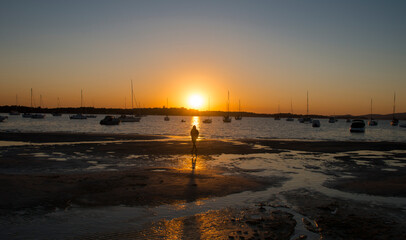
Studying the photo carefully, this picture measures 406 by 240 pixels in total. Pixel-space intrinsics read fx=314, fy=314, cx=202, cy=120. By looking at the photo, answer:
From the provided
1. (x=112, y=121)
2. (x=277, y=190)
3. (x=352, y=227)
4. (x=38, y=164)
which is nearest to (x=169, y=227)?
(x=352, y=227)

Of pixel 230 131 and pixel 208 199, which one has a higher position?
pixel 208 199

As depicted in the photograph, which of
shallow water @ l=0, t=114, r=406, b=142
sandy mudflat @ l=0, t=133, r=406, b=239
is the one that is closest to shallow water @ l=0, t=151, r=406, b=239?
sandy mudflat @ l=0, t=133, r=406, b=239

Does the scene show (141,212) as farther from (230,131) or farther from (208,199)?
(230,131)

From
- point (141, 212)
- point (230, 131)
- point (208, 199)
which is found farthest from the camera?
point (230, 131)

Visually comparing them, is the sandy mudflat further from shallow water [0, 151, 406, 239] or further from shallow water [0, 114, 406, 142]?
shallow water [0, 114, 406, 142]

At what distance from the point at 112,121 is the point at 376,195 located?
9167cm

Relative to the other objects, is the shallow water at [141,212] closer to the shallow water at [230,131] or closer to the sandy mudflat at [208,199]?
the sandy mudflat at [208,199]

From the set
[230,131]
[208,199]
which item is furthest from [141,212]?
[230,131]

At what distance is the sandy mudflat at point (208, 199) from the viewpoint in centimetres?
815

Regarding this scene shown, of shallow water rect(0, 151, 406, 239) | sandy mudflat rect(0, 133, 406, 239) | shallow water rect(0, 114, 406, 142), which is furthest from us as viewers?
shallow water rect(0, 114, 406, 142)

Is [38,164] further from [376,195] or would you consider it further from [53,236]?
[376,195]

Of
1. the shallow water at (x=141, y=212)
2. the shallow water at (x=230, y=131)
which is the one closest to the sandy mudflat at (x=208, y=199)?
the shallow water at (x=141, y=212)

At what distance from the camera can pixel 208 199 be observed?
11.3 metres

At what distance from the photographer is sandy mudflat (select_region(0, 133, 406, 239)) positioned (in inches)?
321
